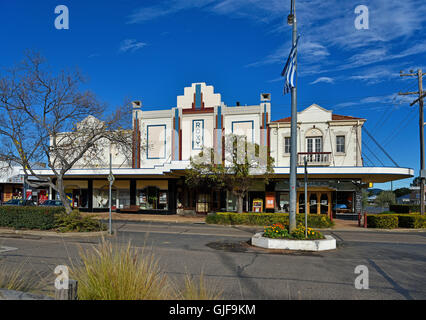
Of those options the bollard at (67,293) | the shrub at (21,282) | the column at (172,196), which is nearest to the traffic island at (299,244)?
the shrub at (21,282)

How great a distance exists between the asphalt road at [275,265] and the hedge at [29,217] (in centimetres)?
229

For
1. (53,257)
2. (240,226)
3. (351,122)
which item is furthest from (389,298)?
(351,122)

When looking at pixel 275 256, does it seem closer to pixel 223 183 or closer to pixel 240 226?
pixel 240 226

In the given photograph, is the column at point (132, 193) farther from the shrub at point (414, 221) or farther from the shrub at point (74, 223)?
the shrub at point (414, 221)

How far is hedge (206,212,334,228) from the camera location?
21.2 metres

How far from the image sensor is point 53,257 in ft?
34.2

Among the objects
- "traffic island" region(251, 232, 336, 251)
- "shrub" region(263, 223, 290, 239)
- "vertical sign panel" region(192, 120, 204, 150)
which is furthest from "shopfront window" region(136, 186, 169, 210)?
"traffic island" region(251, 232, 336, 251)

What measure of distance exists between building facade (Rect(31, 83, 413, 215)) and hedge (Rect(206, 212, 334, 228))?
16.4ft

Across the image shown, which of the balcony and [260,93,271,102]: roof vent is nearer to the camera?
the balcony

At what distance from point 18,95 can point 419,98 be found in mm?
25474

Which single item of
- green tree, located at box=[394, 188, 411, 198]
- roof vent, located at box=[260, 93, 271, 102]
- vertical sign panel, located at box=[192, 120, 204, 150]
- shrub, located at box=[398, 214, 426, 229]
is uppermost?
roof vent, located at box=[260, 93, 271, 102]

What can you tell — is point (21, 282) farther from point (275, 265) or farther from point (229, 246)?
point (229, 246)

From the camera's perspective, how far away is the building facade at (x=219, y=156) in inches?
1132

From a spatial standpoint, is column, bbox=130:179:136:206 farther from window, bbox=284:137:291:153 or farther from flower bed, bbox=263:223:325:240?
flower bed, bbox=263:223:325:240
